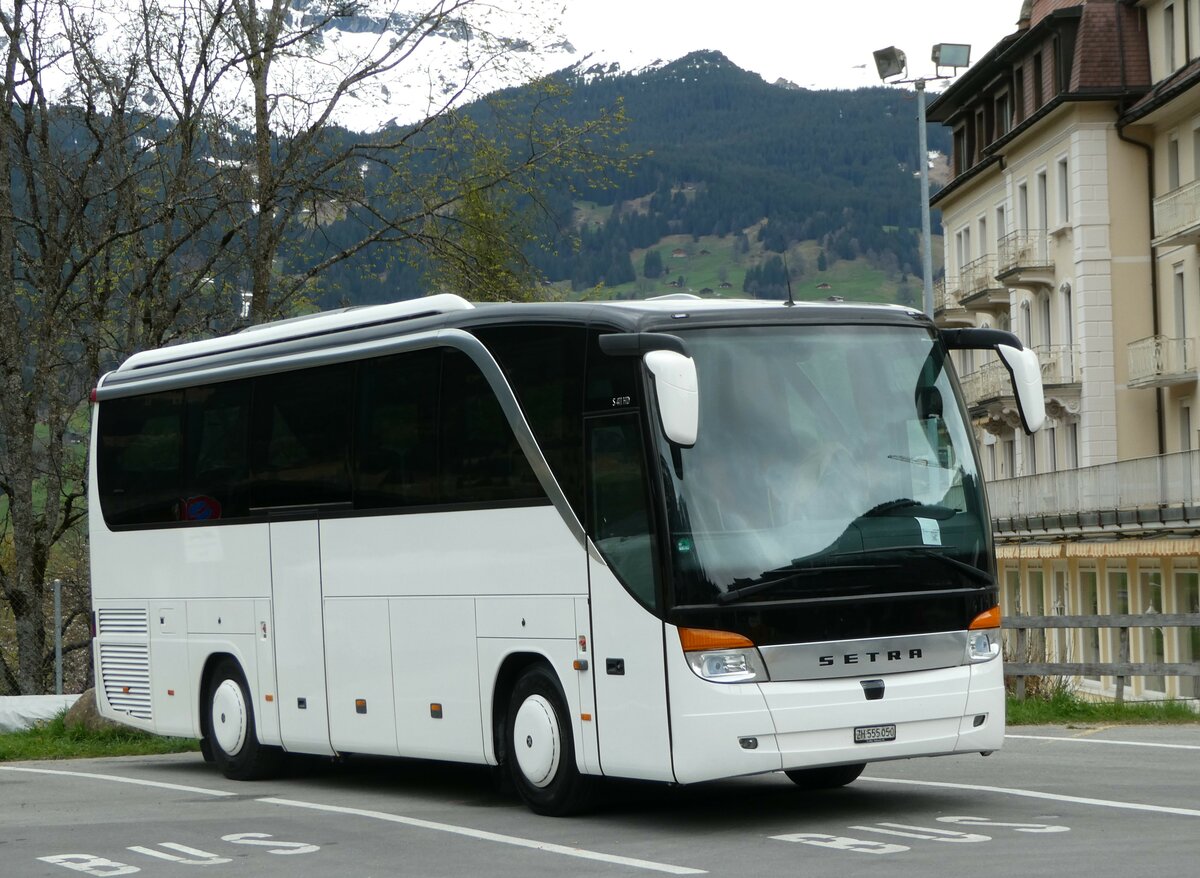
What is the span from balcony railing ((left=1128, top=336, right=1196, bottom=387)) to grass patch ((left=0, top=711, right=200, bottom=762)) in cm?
3301

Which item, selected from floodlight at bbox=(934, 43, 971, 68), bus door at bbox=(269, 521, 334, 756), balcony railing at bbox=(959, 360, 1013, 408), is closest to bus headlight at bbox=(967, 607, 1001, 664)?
bus door at bbox=(269, 521, 334, 756)

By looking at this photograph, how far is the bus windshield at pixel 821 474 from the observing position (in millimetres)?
11828

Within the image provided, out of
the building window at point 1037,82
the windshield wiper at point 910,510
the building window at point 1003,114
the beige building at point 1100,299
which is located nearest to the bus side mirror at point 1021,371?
the windshield wiper at point 910,510

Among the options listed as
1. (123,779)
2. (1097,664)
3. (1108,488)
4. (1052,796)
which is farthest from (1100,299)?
(1052,796)

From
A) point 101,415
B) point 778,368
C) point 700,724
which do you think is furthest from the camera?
point 101,415

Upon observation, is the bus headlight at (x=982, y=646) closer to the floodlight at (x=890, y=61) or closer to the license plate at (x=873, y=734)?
the license plate at (x=873, y=734)

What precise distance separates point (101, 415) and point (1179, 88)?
1305 inches

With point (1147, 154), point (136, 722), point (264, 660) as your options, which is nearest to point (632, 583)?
point (264, 660)

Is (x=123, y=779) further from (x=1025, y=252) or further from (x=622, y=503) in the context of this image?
(x=1025, y=252)

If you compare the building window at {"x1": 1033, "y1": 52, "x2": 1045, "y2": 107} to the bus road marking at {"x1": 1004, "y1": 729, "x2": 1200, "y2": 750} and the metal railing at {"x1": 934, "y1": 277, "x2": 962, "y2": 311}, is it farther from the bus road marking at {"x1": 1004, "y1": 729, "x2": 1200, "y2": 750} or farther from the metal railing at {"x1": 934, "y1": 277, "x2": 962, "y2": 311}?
the bus road marking at {"x1": 1004, "y1": 729, "x2": 1200, "y2": 750}

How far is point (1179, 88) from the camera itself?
4616cm

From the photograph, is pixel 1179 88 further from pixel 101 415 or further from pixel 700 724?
pixel 700 724

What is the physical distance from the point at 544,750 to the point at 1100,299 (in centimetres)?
4188

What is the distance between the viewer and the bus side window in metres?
11.9
